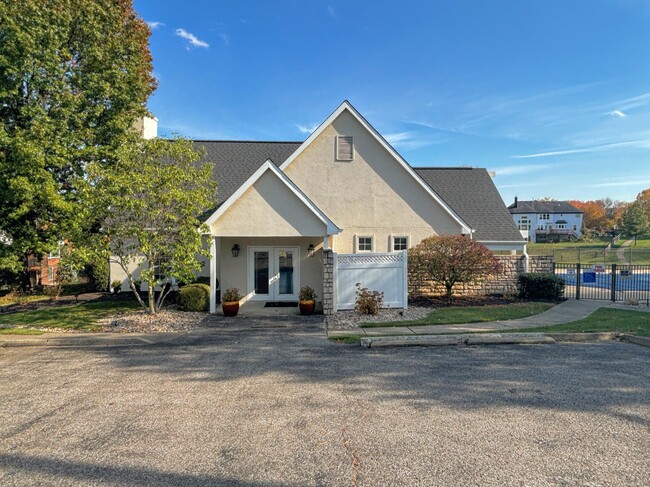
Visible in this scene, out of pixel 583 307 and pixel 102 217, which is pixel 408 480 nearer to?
pixel 102 217

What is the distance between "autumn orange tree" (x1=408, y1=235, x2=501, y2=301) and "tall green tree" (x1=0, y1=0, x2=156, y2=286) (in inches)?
507

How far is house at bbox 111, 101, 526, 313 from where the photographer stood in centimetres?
1325

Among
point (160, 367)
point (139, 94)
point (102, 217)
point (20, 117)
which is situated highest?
point (139, 94)

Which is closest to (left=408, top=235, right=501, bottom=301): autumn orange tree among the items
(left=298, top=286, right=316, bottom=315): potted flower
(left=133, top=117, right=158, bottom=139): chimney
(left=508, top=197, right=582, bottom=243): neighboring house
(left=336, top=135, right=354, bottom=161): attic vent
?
(left=298, top=286, right=316, bottom=315): potted flower

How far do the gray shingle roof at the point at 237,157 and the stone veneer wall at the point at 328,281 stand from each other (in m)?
7.47

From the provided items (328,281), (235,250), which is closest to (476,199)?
(328,281)

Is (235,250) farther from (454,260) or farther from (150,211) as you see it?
(454,260)

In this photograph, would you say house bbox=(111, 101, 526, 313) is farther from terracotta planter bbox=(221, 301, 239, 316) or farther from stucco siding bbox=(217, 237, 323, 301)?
terracotta planter bbox=(221, 301, 239, 316)

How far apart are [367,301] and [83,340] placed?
8.32 metres

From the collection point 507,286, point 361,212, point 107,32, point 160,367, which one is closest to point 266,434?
point 160,367

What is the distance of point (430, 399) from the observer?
5.43 m

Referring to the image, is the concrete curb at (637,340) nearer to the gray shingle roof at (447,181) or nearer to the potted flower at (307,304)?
the potted flower at (307,304)

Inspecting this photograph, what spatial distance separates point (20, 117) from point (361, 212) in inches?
609

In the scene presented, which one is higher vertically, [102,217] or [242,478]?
[102,217]
